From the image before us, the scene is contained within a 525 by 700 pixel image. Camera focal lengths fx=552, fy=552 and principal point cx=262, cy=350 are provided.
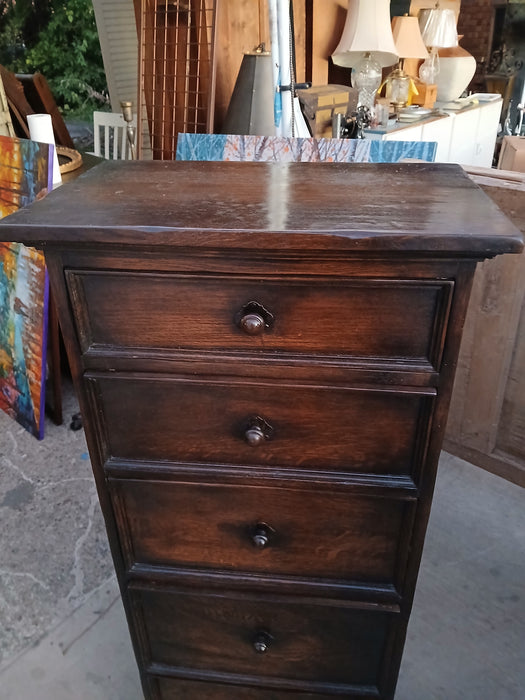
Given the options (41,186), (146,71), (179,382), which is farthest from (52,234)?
(146,71)

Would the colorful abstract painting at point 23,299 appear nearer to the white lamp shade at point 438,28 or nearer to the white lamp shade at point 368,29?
the white lamp shade at point 368,29

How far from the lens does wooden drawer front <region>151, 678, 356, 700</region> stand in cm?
101

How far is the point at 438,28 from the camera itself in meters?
3.34

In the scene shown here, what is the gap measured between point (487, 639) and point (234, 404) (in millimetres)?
978

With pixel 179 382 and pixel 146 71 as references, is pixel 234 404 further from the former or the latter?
pixel 146 71

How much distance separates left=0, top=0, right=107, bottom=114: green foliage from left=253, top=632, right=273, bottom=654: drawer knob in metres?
4.94

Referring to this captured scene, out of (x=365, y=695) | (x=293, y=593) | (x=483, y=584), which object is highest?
(x=293, y=593)

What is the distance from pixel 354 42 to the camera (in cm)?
254

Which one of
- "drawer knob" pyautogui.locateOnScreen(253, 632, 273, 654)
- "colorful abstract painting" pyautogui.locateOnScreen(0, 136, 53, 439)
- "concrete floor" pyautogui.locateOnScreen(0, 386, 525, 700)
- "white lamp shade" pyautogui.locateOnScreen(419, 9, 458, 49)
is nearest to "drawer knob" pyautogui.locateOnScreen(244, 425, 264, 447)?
"drawer knob" pyautogui.locateOnScreen(253, 632, 273, 654)

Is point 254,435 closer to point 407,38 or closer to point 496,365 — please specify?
point 496,365

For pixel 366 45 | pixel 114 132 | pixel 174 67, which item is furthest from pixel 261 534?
pixel 114 132

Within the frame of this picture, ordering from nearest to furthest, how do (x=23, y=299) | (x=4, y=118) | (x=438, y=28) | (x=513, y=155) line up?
(x=23, y=299) → (x=513, y=155) → (x=4, y=118) → (x=438, y=28)

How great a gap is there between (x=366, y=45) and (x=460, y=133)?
103 cm

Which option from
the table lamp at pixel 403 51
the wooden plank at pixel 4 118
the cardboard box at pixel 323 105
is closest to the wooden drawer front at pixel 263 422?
the cardboard box at pixel 323 105
